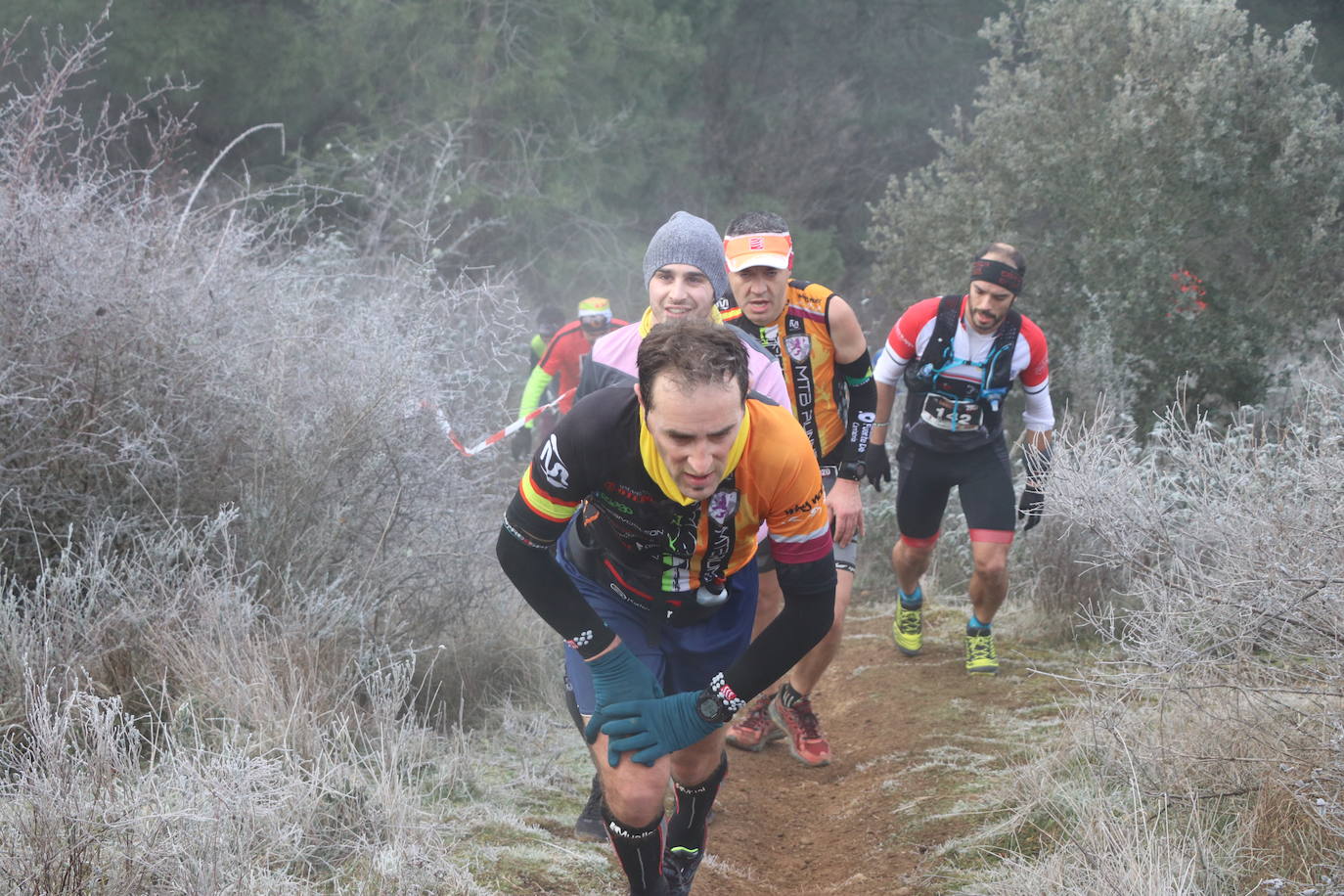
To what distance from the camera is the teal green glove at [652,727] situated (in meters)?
3.47

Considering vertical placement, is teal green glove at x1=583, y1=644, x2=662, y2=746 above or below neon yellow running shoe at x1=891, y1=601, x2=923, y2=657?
above

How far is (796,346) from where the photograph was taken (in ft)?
17.1

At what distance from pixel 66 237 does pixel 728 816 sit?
3.86m

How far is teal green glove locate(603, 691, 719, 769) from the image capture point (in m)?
3.47

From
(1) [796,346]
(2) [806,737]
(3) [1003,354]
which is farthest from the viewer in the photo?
(3) [1003,354]

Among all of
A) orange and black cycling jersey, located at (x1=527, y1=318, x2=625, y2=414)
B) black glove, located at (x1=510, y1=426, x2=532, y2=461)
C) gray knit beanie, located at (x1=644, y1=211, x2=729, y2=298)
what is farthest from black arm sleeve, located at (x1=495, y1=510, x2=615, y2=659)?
black glove, located at (x1=510, y1=426, x2=532, y2=461)

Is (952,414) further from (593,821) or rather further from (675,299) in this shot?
(593,821)

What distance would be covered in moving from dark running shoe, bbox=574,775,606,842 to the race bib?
2.75 meters

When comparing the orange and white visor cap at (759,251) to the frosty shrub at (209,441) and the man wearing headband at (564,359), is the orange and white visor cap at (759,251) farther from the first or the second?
the man wearing headband at (564,359)

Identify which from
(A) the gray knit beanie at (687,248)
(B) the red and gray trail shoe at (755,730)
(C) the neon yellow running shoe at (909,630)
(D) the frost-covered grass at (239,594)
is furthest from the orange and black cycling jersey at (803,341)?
(C) the neon yellow running shoe at (909,630)

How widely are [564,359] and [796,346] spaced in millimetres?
5580

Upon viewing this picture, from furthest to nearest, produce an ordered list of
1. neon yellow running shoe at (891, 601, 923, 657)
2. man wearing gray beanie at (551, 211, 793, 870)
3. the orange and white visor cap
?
neon yellow running shoe at (891, 601, 923, 657) < the orange and white visor cap < man wearing gray beanie at (551, 211, 793, 870)

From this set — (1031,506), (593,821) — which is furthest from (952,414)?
(593,821)

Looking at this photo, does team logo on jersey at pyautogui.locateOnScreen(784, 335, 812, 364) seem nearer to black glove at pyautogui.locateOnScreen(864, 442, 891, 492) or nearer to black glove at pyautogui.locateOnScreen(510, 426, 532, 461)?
black glove at pyautogui.locateOnScreen(864, 442, 891, 492)
